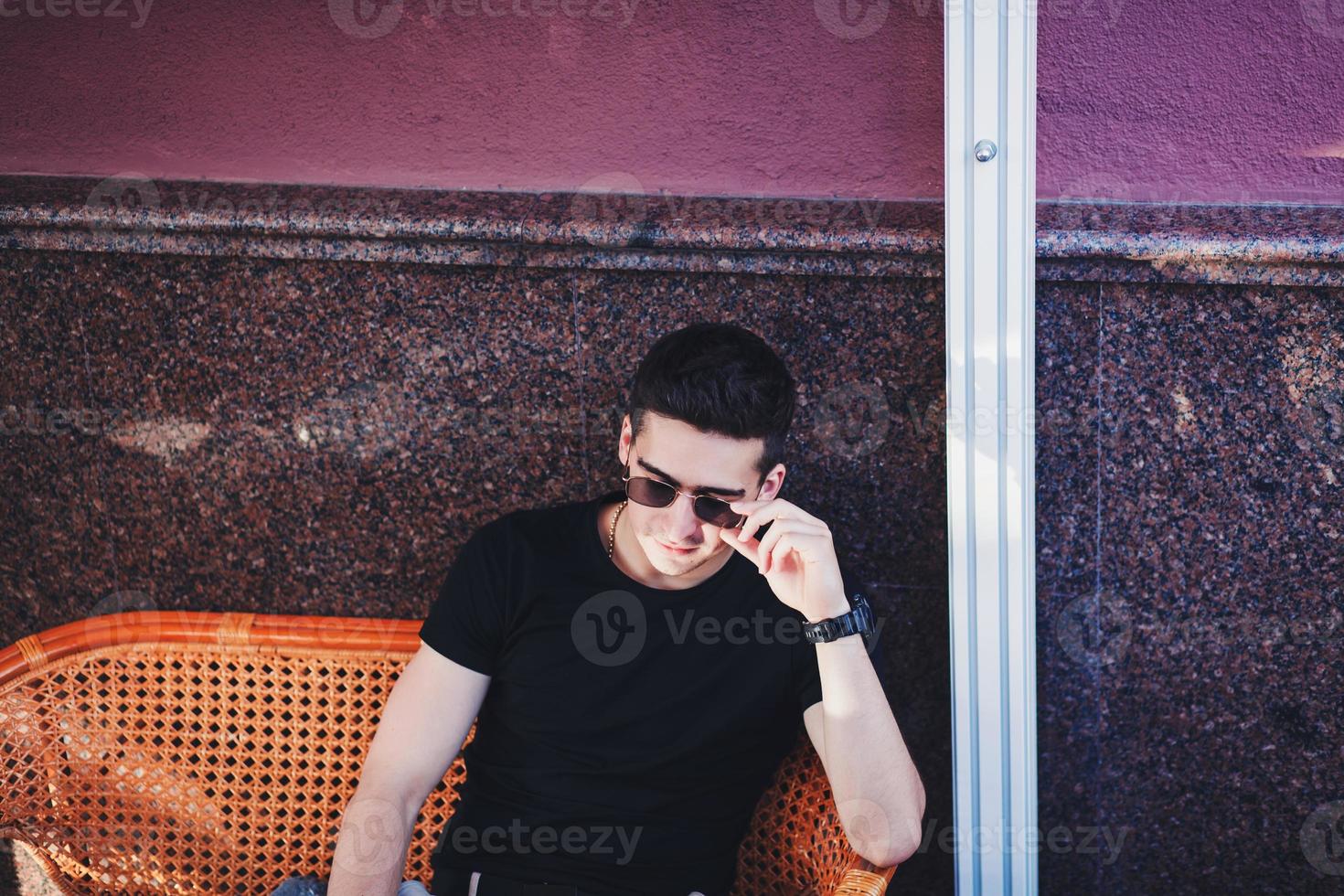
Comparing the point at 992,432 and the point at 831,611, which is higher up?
the point at 992,432

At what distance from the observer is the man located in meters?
2.12

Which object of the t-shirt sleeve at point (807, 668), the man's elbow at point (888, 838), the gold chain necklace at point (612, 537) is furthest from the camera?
the gold chain necklace at point (612, 537)

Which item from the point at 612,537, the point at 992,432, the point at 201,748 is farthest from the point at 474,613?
the point at 992,432

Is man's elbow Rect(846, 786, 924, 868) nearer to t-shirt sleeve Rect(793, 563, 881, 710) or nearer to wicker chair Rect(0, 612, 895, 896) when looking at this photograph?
t-shirt sleeve Rect(793, 563, 881, 710)

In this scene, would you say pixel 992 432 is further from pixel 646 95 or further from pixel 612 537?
pixel 646 95

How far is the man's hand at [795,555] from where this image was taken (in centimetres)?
206

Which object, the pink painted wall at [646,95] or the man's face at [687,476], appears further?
the pink painted wall at [646,95]

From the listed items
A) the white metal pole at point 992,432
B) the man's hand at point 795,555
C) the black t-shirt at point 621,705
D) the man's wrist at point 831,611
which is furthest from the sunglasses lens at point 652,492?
the white metal pole at point 992,432

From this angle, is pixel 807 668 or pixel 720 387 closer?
pixel 720 387

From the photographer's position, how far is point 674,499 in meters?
2.12

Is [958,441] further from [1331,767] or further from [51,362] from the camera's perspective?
[51,362]

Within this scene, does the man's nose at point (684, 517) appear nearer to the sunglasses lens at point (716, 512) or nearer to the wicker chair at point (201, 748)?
the sunglasses lens at point (716, 512)

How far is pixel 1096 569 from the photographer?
2.58 m

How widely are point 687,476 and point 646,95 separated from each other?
1.03 meters
